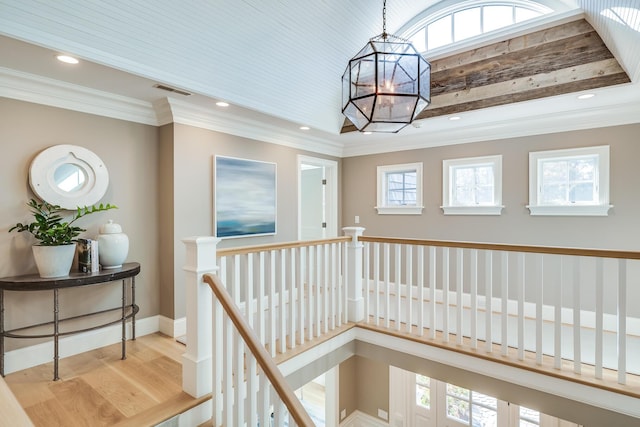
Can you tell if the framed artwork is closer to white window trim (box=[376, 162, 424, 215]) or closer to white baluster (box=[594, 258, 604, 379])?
white window trim (box=[376, 162, 424, 215])

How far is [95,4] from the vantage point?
7.02 feet

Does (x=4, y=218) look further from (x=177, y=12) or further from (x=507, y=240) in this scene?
(x=507, y=240)

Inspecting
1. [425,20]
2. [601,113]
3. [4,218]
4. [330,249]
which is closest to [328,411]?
[330,249]

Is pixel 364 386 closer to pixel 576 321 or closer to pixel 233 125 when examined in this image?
pixel 576 321

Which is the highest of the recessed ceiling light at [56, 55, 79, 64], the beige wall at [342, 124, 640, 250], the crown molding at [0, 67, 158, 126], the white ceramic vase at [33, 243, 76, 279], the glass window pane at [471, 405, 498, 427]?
the recessed ceiling light at [56, 55, 79, 64]

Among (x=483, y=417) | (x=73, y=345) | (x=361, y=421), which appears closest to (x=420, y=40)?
(x=73, y=345)

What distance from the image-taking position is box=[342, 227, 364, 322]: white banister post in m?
3.46

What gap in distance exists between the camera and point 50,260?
2420 mm

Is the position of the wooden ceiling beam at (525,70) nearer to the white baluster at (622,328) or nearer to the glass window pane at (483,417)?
the white baluster at (622,328)

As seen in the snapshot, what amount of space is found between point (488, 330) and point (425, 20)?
346cm

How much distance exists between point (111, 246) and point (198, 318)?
1.31 meters

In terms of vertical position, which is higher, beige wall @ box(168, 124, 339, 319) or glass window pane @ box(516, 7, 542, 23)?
glass window pane @ box(516, 7, 542, 23)

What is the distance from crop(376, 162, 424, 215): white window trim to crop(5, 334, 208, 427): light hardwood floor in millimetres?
3395

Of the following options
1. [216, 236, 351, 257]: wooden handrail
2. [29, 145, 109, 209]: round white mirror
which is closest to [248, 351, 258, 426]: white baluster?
[216, 236, 351, 257]: wooden handrail
